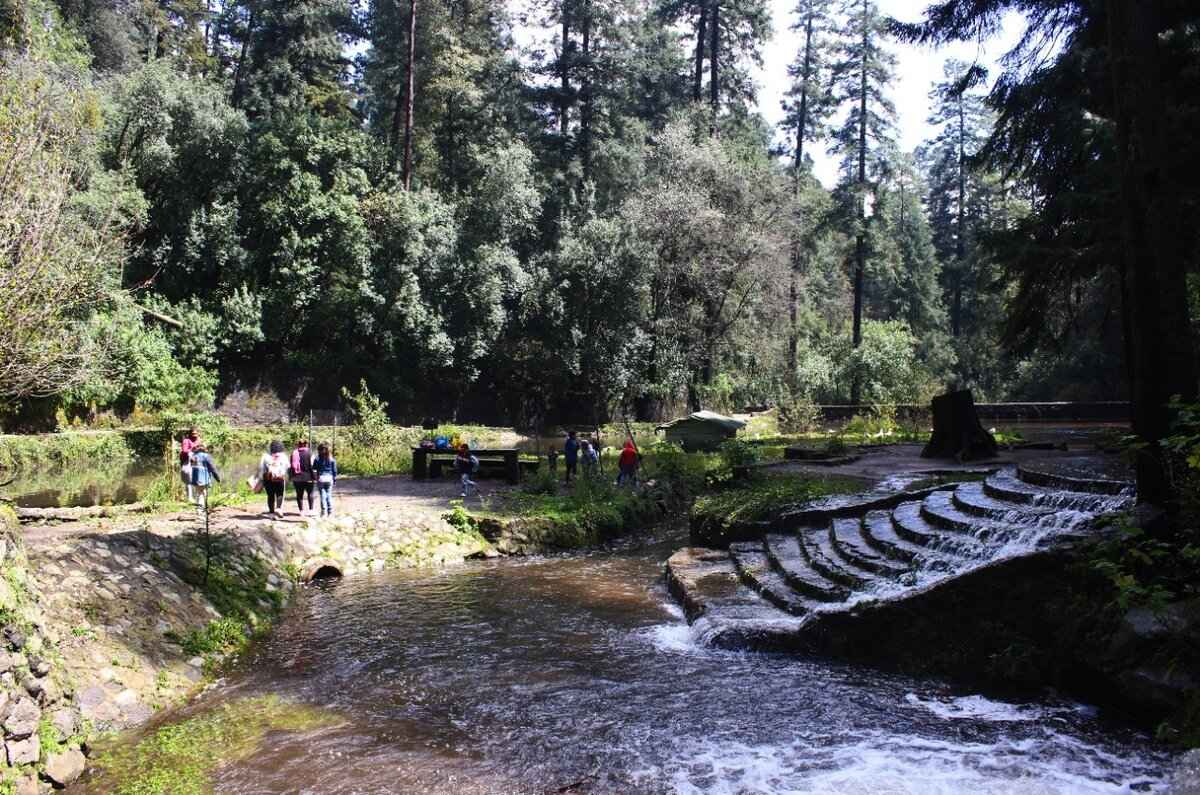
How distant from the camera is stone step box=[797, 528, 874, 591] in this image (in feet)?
32.0

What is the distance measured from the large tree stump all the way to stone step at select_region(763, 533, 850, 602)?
7.32m

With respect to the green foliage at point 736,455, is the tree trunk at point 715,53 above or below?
above

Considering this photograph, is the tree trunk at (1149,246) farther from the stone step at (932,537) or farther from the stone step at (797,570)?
the stone step at (797,570)

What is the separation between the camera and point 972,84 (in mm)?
12688

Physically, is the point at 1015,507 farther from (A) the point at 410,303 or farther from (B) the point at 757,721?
(A) the point at 410,303

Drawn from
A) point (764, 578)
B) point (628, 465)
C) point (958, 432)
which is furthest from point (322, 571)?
point (958, 432)

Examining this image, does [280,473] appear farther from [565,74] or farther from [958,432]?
[565,74]

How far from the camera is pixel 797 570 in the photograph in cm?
1076

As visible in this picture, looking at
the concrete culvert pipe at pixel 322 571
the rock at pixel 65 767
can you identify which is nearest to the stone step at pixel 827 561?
the concrete culvert pipe at pixel 322 571

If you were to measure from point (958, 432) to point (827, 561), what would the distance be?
32.2 feet

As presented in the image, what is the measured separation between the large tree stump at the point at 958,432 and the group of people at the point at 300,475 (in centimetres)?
1337

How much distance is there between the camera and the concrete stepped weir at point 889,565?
809 centimetres

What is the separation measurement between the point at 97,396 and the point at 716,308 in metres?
25.3

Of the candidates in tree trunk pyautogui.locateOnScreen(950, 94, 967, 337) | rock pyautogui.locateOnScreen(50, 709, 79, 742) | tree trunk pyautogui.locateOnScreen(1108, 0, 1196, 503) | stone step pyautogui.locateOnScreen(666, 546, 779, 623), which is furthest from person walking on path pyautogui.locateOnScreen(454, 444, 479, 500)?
tree trunk pyautogui.locateOnScreen(950, 94, 967, 337)
